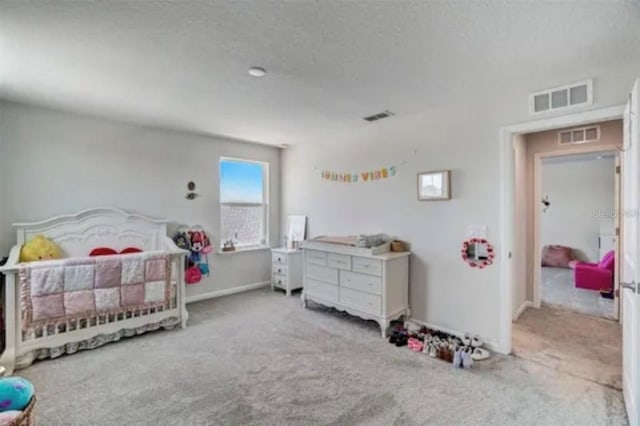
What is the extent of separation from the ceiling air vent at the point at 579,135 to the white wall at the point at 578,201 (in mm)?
3205

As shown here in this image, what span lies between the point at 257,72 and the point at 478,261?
2.72m

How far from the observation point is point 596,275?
498 cm

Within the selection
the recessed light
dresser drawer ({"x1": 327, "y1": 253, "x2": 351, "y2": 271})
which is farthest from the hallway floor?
the recessed light

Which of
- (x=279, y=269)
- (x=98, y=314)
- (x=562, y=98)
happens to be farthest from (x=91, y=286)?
(x=562, y=98)

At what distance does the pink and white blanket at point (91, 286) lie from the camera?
9.22 feet

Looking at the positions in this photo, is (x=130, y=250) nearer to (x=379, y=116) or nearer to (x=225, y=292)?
(x=225, y=292)

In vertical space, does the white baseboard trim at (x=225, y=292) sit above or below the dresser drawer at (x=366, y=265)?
below

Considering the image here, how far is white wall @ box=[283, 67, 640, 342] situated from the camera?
3041 mm

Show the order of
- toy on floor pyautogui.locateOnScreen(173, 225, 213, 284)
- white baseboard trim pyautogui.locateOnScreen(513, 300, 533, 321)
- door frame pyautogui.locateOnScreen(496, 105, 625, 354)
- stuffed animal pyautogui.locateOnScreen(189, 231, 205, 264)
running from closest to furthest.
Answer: door frame pyautogui.locateOnScreen(496, 105, 625, 354)
white baseboard trim pyautogui.locateOnScreen(513, 300, 533, 321)
toy on floor pyautogui.locateOnScreen(173, 225, 213, 284)
stuffed animal pyautogui.locateOnScreen(189, 231, 205, 264)

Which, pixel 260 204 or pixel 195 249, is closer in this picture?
pixel 195 249

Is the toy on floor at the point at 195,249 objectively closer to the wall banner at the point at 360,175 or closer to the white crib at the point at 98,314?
the white crib at the point at 98,314

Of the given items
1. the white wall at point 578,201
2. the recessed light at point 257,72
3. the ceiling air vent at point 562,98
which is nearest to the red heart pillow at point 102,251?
the recessed light at point 257,72

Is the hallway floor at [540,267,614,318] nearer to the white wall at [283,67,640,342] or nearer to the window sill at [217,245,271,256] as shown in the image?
the white wall at [283,67,640,342]

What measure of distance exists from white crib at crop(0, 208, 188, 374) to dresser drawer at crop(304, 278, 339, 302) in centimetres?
154
